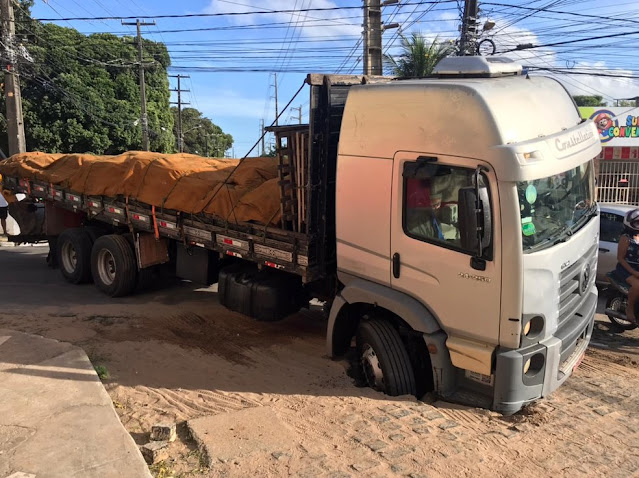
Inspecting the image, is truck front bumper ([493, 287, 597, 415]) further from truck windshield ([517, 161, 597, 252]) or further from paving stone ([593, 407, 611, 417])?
truck windshield ([517, 161, 597, 252])

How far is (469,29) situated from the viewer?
555 inches

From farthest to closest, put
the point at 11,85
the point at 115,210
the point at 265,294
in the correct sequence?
the point at 11,85 < the point at 115,210 < the point at 265,294

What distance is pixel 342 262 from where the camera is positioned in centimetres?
494

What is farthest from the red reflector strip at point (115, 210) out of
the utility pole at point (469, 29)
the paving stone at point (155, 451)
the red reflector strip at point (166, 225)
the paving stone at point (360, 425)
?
the utility pole at point (469, 29)

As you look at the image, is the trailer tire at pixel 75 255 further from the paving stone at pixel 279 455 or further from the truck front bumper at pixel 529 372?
the truck front bumper at pixel 529 372

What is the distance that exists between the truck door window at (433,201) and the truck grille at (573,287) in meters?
0.90

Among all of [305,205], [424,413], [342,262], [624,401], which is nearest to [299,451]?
[424,413]

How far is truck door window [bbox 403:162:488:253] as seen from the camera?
3953 mm

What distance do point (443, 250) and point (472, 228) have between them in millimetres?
483

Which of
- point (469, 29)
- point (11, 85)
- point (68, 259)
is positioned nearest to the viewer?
point (68, 259)

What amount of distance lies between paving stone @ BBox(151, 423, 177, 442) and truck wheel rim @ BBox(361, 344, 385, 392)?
1856mm

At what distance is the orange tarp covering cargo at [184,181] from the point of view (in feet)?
19.8

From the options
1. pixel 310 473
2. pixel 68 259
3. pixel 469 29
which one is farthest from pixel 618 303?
pixel 469 29

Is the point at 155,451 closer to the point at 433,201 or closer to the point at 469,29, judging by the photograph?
the point at 433,201
